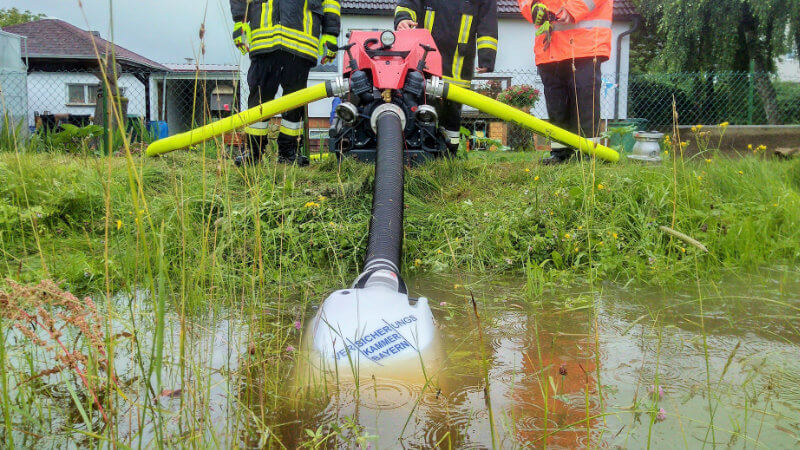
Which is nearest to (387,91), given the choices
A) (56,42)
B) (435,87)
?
(435,87)

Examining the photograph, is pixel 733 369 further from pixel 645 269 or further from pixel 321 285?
pixel 321 285

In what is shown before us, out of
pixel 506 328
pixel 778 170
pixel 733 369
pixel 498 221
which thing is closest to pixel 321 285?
pixel 506 328

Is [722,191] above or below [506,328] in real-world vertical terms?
above

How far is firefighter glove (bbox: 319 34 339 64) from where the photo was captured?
17.2 ft

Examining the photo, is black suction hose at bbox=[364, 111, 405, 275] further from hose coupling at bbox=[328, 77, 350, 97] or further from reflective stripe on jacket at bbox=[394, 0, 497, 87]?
reflective stripe on jacket at bbox=[394, 0, 497, 87]

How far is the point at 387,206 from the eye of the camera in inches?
100

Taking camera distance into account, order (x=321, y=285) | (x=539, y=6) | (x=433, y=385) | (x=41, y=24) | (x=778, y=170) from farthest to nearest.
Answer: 1. (x=41, y=24)
2. (x=539, y=6)
3. (x=778, y=170)
4. (x=321, y=285)
5. (x=433, y=385)

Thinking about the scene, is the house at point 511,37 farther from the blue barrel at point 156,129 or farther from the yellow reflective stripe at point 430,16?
the yellow reflective stripe at point 430,16

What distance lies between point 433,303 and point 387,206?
1.40 feet

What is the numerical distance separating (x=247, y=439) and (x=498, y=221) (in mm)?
2252

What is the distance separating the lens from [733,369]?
178 centimetres

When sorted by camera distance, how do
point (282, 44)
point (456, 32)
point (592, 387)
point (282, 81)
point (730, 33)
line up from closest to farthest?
1. point (592, 387)
2. point (282, 44)
3. point (282, 81)
4. point (456, 32)
5. point (730, 33)

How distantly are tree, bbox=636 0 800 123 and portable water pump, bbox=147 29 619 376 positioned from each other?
13.4 m

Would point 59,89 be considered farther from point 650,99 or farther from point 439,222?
point 439,222
